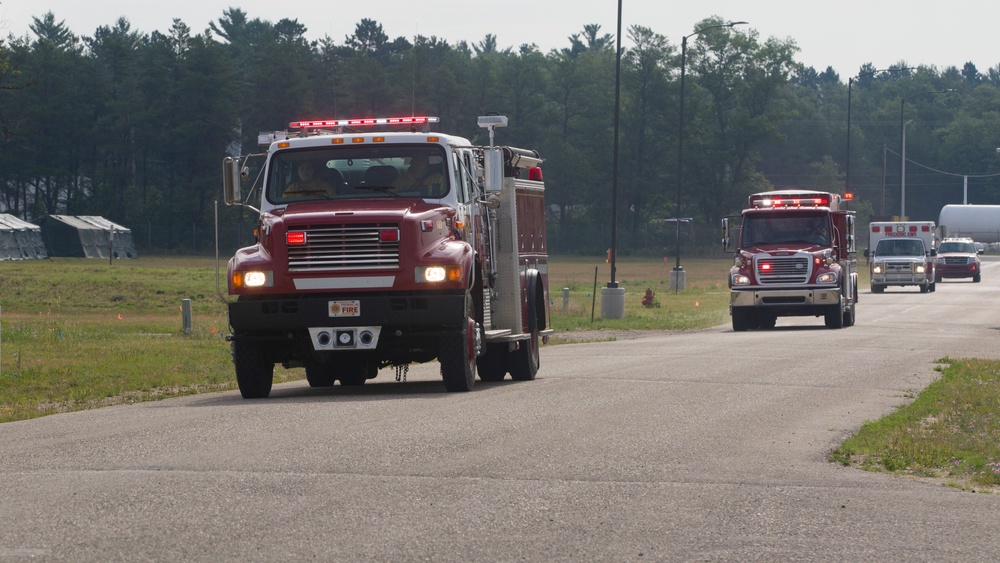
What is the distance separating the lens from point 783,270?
32406 millimetres

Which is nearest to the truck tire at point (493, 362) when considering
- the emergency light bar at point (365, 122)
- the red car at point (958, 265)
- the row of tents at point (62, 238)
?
the emergency light bar at point (365, 122)

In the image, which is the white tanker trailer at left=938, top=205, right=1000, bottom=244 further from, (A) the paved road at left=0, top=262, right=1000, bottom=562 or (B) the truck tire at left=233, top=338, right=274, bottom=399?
(B) the truck tire at left=233, top=338, right=274, bottom=399

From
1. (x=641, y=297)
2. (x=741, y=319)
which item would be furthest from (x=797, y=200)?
(x=641, y=297)

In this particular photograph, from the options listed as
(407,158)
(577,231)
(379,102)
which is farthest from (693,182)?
(407,158)

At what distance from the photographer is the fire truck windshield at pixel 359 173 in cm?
1594

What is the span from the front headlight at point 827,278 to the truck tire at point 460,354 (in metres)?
17.7

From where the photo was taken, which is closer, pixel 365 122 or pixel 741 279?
pixel 365 122

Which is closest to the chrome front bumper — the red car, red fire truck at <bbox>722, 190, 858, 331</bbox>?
red fire truck at <bbox>722, 190, 858, 331</bbox>

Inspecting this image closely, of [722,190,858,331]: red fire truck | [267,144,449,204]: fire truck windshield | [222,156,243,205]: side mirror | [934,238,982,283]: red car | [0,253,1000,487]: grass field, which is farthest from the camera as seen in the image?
[934,238,982,283]: red car

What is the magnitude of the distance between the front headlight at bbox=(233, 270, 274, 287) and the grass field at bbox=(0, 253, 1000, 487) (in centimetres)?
268

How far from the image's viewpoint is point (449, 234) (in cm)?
1562

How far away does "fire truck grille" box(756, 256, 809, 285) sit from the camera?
32.3 meters

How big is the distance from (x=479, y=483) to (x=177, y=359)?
14288mm

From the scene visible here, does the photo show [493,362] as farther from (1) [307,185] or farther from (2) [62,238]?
(2) [62,238]
